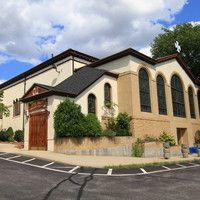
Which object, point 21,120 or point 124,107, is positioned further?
point 21,120

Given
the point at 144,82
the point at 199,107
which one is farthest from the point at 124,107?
the point at 199,107

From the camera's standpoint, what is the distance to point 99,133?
2231 centimetres

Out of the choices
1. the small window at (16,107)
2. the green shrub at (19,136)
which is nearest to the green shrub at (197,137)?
the green shrub at (19,136)

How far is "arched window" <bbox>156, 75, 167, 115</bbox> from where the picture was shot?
1168 inches

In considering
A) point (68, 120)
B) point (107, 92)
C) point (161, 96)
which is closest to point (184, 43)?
point (161, 96)

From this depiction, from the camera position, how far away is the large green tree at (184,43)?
44.8 meters

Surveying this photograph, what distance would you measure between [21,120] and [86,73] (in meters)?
11.5

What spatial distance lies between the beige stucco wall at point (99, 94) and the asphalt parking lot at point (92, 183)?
970 centimetres

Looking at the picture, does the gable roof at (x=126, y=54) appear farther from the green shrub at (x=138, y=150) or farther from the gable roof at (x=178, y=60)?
the green shrub at (x=138, y=150)

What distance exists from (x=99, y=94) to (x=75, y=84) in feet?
6.90

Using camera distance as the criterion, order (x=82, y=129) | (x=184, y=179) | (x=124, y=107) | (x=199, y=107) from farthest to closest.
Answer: (x=199, y=107)
(x=124, y=107)
(x=82, y=129)
(x=184, y=179)

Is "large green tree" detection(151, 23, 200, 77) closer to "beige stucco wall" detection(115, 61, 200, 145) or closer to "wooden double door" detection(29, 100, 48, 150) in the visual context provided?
"beige stucco wall" detection(115, 61, 200, 145)

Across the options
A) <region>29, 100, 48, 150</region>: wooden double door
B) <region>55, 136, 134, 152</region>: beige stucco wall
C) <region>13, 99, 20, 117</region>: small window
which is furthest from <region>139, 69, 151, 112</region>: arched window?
<region>13, 99, 20, 117</region>: small window

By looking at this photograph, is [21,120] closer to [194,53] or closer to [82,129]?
[82,129]
